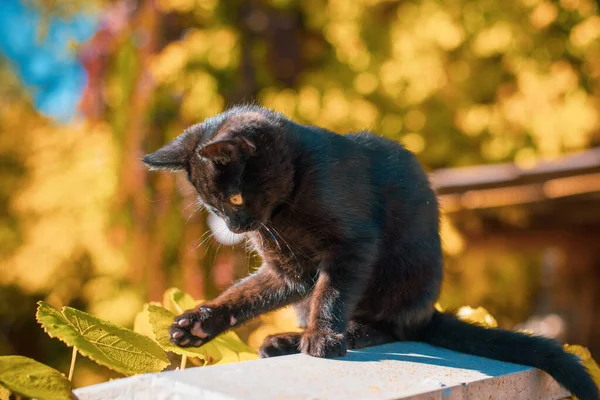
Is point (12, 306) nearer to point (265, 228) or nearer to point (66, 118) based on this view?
point (66, 118)

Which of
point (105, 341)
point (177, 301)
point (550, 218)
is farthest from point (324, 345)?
point (550, 218)

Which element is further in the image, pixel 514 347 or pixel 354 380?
pixel 514 347

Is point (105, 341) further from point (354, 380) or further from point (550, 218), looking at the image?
point (550, 218)

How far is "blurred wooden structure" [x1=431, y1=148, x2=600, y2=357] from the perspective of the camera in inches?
141

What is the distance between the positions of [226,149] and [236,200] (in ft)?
0.53

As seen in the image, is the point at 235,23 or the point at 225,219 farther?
the point at 235,23

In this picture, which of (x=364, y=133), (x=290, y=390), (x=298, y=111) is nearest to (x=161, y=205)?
(x=298, y=111)

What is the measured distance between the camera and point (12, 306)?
22.0 feet

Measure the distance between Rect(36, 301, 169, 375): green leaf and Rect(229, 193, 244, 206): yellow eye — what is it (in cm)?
51

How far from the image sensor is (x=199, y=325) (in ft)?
5.00

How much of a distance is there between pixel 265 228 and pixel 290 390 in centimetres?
71

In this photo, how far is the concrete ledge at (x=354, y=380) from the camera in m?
0.97

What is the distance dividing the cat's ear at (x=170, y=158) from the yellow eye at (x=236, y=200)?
172 mm

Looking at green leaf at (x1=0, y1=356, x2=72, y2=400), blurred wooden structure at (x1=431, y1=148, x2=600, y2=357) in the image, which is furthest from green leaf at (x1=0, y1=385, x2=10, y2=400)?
blurred wooden structure at (x1=431, y1=148, x2=600, y2=357)
